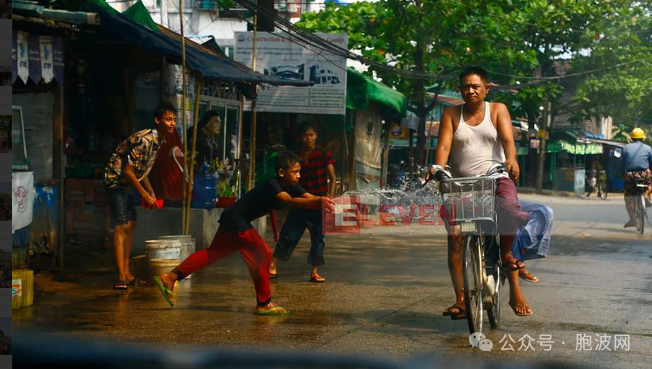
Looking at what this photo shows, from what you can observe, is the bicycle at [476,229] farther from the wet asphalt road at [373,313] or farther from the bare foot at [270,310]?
the bare foot at [270,310]

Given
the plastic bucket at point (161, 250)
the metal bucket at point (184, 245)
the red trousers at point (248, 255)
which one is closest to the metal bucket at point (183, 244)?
the metal bucket at point (184, 245)

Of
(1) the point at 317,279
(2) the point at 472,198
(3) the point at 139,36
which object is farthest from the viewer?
(3) the point at 139,36

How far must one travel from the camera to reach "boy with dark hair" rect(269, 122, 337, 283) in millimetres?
7969

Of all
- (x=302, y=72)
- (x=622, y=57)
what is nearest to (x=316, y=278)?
(x=302, y=72)

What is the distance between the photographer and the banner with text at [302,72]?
46.5ft

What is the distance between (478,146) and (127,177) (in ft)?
10.0

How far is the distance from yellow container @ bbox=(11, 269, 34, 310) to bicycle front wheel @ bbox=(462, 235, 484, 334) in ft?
10.00

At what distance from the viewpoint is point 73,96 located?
1120 cm

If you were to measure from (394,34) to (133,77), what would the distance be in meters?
8.82

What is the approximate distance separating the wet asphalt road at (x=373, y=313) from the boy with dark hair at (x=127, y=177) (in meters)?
0.36

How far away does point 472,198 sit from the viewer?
4977 mm

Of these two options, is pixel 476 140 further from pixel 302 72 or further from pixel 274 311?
pixel 302 72

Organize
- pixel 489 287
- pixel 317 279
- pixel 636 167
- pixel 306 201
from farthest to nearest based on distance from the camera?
pixel 636 167 → pixel 317 279 → pixel 306 201 → pixel 489 287

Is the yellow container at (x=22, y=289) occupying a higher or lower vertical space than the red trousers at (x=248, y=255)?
lower
